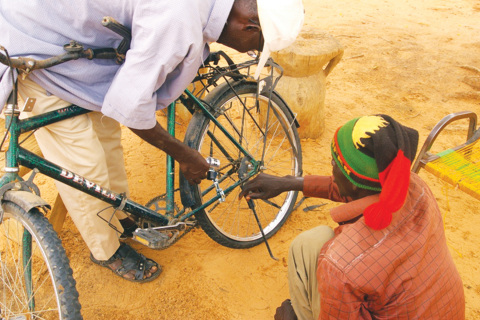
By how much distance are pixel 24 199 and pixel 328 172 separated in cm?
248

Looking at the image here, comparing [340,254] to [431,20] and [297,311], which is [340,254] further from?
[431,20]

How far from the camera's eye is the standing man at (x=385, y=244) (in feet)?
4.58

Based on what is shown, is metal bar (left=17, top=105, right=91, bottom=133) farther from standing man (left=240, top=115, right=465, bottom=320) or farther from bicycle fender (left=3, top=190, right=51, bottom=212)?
standing man (left=240, top=115, right=465, bottom=320)

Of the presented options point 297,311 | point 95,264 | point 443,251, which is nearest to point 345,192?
point 443,251

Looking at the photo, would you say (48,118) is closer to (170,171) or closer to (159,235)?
(170,171)

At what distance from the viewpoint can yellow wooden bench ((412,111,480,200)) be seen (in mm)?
2494

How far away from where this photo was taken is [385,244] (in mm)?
1428

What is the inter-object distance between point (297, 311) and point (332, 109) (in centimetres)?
295

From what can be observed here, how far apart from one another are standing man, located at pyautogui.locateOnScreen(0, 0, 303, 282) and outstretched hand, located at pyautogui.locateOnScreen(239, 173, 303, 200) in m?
0.32

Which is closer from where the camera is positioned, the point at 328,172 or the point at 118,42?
the point at 118,42

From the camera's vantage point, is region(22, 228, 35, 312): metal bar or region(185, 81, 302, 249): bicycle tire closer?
region(22, 228, 35, 312): metal bar

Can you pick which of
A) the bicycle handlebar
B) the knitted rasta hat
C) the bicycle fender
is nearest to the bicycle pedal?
the bicycle fender

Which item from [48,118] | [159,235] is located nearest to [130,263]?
[159,235]

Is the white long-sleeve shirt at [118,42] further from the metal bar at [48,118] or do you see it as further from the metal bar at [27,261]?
the metal bar at [27,261]
